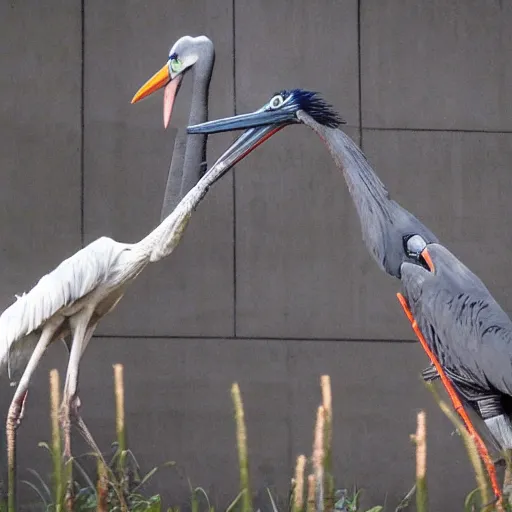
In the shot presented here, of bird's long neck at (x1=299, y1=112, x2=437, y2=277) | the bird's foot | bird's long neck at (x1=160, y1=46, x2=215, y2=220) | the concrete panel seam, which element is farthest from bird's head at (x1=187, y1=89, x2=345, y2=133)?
the bird's foot

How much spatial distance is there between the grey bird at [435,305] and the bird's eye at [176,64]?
84 centimetres

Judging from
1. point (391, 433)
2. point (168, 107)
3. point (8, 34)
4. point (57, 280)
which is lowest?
point (391, 433)

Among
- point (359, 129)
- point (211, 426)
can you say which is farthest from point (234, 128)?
point (211, 426)

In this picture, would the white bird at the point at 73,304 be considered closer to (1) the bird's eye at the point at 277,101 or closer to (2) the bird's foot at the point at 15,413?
(2) the bird's foot at the point at 15,413

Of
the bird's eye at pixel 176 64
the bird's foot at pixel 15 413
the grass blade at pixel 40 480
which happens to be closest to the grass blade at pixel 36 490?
the grass blade at pixel 40 480

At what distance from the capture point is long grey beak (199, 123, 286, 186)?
5422 mm

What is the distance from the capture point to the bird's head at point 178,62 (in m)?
5.98

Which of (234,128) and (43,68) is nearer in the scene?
(234,128)

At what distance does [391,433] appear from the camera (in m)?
6.20

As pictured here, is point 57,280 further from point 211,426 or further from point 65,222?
point 211,426

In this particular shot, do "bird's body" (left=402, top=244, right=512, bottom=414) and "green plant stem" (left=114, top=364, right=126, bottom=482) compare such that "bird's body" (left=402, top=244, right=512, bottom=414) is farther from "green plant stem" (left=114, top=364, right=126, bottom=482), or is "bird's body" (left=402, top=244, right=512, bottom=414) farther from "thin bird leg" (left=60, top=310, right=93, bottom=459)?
"thin bird leg" (left=60, top=310, right=93, bottom=459)

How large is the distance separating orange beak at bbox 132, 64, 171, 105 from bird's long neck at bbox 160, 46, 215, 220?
145 millimetres

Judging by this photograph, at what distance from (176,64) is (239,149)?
0.75 meters

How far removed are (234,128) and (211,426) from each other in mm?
1510
